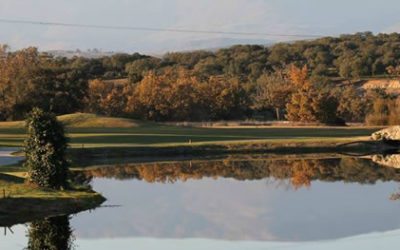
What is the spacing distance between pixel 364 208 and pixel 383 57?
109 m

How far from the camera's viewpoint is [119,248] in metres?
19.0

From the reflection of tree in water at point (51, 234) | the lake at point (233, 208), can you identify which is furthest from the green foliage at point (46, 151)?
the reflection of tree in water at point (51, 234)

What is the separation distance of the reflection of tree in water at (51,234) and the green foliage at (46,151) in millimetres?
3312

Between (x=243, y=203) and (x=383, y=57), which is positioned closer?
(x=243, y=203)

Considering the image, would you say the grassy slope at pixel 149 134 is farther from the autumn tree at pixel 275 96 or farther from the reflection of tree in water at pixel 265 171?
the autumn tree at pixel 275 96

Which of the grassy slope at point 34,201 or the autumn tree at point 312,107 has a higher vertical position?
the grassy slope at point 34,201

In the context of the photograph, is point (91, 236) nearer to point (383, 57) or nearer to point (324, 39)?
point (383, 57)

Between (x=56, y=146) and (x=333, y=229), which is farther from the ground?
(x=56, y=146)

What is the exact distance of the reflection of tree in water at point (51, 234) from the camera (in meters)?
18.7

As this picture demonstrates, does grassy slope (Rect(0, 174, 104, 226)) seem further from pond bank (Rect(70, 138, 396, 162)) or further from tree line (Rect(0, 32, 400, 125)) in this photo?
tree line (Rect(0, 32, 400, 125))

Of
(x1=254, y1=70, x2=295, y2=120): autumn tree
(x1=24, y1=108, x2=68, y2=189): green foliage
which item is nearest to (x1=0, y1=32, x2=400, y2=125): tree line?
(x1=254, y1=70, x2=295, y2=120): autumn tree

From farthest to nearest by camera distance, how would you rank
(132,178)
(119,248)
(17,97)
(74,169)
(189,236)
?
1. (17,97)
2. (74,169)
3. (132,178)
4. (189,236)
5. (119,248)

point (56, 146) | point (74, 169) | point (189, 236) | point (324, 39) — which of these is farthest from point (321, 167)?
point (324, 39)

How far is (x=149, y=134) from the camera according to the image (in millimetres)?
55312
